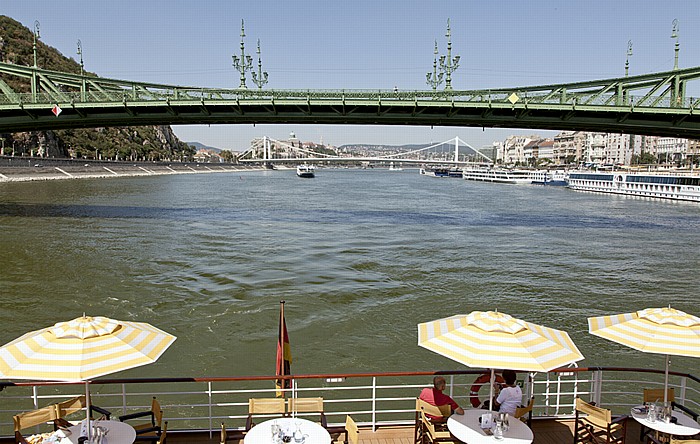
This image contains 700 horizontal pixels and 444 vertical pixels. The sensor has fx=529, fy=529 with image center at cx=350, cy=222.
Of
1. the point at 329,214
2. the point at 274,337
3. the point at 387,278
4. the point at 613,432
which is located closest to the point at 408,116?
the point at 329,214

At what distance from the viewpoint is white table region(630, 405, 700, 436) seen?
16.6 ft

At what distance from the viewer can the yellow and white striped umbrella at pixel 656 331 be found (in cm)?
486

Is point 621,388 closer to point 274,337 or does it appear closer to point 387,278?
point 274,337

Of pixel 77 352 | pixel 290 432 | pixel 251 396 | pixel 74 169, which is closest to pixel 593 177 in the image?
pixel 74 169

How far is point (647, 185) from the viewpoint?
2456 inches

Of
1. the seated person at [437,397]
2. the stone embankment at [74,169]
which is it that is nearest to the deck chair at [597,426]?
the seated person at [437,397]

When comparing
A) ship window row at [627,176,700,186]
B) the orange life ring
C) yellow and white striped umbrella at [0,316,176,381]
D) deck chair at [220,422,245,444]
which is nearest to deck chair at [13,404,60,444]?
yellow and white striped umbrella at [0,316,176,381]

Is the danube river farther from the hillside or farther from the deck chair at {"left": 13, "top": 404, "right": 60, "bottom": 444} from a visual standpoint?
the hillside

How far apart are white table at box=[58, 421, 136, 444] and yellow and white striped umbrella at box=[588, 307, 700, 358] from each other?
4561mm

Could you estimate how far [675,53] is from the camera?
31516 mm

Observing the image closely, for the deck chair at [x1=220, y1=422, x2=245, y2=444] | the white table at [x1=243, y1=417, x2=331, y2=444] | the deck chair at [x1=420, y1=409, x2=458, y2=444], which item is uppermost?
the white table at [x1=243, y1=417, x2=331, y2=444]

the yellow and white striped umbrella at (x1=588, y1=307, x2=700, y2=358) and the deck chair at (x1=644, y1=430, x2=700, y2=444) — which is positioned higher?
the yellow and white striped umbrella at (x1=588, y1=307, x2=700, y2=358)

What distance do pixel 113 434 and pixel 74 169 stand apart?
84849mm

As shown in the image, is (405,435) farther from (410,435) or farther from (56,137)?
(56,137)
